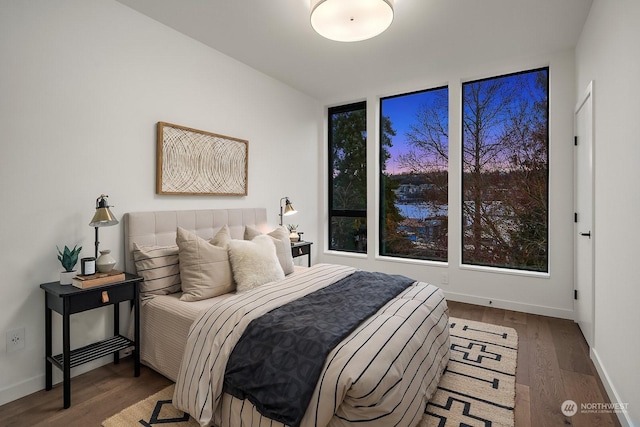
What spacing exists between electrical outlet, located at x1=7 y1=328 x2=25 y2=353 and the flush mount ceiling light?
2737mm

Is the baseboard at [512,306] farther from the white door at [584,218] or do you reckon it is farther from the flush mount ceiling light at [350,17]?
the flush mount ceiling light at [350,17]

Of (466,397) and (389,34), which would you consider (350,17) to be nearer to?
(389,34)

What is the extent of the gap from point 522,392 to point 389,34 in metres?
2.91

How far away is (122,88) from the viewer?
2.53 m

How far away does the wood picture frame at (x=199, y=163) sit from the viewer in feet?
9.21

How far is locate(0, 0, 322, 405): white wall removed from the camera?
2.02m

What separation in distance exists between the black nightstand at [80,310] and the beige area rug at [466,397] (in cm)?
44

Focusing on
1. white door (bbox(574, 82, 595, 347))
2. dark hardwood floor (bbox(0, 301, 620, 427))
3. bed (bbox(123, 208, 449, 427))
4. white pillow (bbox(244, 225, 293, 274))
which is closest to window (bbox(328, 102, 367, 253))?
white pillow (bbox(244, 225, 293, 274))

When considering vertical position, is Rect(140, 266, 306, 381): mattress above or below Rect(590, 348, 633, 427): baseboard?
Answer: above

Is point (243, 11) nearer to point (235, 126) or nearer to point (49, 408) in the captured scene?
point (235, 126)

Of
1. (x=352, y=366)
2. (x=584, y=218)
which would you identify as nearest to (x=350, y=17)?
(x=352, y=366)

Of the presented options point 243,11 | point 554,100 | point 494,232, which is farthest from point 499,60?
point 243,11

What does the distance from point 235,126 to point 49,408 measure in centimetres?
266

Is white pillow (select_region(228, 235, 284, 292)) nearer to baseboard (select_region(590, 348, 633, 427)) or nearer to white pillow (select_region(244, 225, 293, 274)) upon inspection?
white pillow (select_region(244, 225, 293, 274))
